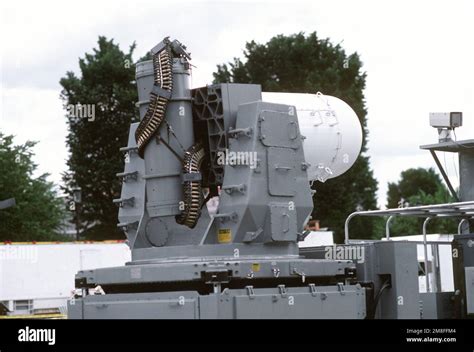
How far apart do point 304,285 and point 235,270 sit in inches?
50.8

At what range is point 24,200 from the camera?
46.4 metres

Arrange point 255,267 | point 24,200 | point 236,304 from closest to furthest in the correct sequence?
point 236,304 → point 255,267 → point 24,200

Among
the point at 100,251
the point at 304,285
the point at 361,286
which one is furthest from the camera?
the point at 100,251

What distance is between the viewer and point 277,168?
43.7 feet

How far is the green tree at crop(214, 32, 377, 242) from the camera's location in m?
43.8

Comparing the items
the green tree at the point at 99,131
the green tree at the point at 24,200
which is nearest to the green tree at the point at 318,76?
the green tree at the point at 99,131

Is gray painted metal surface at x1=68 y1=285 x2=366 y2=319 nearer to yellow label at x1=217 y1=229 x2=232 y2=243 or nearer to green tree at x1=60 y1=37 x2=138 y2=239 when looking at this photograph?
Answer: yellow label at x1=217 y1=229 x2=232 y2=243

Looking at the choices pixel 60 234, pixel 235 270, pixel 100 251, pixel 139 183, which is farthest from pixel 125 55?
pixel 235 270

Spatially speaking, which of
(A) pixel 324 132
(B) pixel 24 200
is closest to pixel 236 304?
(A) pixel 324 132

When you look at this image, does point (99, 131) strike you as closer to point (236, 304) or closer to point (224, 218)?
point (224, 218)

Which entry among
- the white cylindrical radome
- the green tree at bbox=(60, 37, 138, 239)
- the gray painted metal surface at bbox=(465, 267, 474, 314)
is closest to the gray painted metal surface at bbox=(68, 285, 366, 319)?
the gray painted metal surface at bbox=(465, 267, 474, 314)

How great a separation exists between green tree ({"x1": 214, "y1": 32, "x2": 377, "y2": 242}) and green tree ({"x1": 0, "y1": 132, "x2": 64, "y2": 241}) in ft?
33.4

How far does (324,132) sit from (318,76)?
94.8 feet
